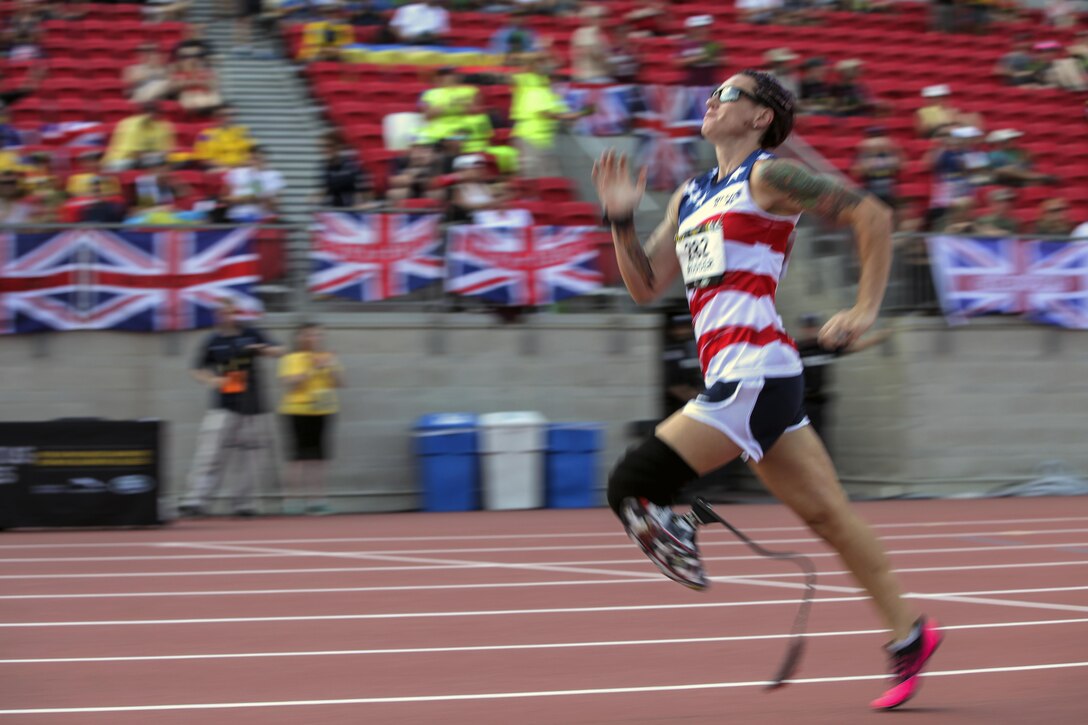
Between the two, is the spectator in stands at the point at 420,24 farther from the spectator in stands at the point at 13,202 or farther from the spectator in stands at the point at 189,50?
the spectator in stands at the point at 13,202

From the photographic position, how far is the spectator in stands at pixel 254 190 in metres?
14.4

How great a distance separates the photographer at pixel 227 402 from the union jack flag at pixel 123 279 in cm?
45

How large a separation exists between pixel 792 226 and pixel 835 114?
14.4m

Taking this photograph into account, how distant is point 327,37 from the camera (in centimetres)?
1786

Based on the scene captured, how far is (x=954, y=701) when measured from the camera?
204 inches

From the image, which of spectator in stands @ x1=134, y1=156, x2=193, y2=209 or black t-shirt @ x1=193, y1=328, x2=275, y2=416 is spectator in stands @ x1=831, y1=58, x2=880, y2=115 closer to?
spectator in stands @ x1=134, y1=156, x2=193, y2=209

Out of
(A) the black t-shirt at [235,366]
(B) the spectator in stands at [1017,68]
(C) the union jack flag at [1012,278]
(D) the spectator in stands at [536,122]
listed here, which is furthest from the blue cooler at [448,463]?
(B) the spectator in stands at [1017,68]

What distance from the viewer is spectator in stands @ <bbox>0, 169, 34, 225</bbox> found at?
543 inches

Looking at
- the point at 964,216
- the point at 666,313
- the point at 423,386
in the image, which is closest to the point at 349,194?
the point at 423,386

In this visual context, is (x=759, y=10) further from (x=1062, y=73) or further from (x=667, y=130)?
(x=667, y=130)

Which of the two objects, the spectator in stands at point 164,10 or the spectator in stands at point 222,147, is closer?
the spectator in stands at point 222,147

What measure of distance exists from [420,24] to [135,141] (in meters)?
4.96

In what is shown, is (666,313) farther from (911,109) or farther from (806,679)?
(806,679)

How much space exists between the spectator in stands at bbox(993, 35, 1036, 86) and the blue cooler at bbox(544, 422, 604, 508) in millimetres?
10760
